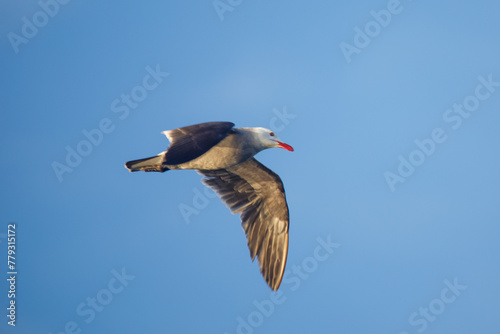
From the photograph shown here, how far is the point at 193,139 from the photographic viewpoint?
17188mm

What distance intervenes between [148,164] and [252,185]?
3062 mm

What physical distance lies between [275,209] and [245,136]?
8.36ft

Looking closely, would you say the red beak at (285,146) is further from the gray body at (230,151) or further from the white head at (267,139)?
the gray body at (230,151)

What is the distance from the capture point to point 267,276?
1977cm

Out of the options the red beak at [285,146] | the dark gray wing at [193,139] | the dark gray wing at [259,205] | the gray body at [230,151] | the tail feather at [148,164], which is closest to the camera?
the dark gray wing at [193,139]

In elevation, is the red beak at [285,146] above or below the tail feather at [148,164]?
below

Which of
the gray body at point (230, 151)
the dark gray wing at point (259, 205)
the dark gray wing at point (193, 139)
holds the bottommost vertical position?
the dark gray wing at point (259, 205)

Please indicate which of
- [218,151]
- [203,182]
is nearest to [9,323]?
[203,182]

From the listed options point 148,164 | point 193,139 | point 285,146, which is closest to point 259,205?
point 285,146

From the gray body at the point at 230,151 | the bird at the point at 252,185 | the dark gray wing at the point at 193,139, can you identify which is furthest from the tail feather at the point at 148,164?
the dark gray wing at the point at 193,139

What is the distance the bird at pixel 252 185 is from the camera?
731 inches

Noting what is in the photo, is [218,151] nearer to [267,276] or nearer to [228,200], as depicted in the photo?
[228,200]

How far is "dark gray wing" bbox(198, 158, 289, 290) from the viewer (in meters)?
19.9

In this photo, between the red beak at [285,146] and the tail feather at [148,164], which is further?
→ the red beak at [285,146]
